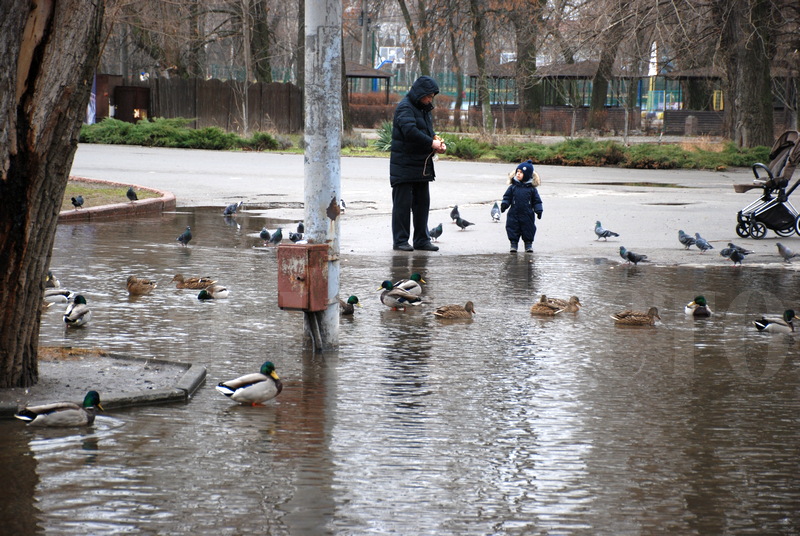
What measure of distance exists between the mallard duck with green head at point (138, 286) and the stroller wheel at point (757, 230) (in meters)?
9.20

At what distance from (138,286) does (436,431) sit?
5095 millimetres

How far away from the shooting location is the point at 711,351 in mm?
8148

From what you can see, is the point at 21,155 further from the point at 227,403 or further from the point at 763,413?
the point at 763,413

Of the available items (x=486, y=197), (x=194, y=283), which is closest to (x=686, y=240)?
(x=194, y=283)

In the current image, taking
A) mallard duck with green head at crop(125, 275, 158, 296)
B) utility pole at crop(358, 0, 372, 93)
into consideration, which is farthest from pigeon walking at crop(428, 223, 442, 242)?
utility pole at crop(358, 0, 372, 93)

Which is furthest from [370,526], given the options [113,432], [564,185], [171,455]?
[564,185]

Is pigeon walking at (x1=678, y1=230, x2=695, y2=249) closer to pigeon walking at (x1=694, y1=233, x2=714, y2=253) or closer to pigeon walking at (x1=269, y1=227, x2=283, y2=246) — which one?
pigeon walking at (x1=694, y1=233, x2=714, y2=253)

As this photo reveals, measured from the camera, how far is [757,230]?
15398 millimetres

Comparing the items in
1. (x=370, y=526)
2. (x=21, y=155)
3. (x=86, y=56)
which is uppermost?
(x=86, y=56)

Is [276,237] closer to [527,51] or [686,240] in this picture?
[686,240]

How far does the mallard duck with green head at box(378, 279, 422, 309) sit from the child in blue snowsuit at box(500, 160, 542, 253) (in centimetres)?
423

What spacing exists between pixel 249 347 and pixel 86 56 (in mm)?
2698

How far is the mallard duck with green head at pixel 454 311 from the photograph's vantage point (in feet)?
30.1

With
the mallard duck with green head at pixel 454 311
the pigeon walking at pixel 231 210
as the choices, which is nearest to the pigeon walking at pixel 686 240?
the mallard duck with green head at pixel 454 311
